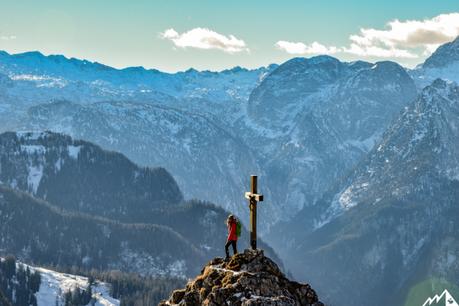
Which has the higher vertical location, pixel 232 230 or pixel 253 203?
pixel 253 203

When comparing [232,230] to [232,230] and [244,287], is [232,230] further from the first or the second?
[244,287]

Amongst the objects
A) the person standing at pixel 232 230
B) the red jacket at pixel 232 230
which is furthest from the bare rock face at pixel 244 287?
the red jacket at pixel 232 230

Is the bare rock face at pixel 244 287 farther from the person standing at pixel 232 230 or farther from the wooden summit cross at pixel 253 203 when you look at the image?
the wooden summit cross at pixel 253 203

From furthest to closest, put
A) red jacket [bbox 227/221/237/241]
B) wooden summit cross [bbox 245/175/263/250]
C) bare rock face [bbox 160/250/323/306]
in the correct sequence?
red jacket [bbox 227/221/237/241], wooden summit cross [bbox 245/175/263/250], bare rock face [bbox 160/250/323/306]

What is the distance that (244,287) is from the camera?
58.6m

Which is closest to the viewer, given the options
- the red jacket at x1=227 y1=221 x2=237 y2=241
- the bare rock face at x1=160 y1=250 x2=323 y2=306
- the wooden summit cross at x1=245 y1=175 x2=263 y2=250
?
the bare rock face at x1=160 y1=250 x2=323 y2=306

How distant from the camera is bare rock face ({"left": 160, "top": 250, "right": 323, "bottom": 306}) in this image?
58.0 m

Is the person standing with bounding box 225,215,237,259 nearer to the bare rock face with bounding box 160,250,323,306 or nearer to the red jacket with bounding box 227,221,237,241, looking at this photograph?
the red jacket with bounding box 227,221,237,241

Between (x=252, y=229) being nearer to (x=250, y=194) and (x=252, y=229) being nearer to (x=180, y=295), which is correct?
(x=250, y=194)

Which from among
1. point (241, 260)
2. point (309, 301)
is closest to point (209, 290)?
point (241, 260)

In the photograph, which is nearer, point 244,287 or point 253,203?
point 244,287

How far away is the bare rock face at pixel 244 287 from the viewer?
57969 millimetres

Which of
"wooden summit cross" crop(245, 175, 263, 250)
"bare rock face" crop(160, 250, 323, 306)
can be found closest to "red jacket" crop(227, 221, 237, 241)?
"wooden summit cross" crop(245, 175, 263, 250)

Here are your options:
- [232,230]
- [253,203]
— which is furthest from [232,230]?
[253,203]
